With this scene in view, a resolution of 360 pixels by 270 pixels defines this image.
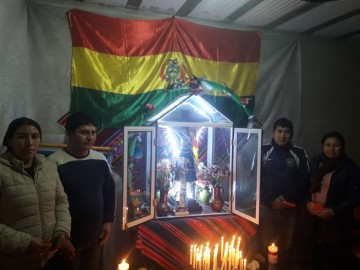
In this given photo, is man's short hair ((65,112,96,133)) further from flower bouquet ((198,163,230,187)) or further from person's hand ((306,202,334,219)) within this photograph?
person's hand ((306,202,334,219))

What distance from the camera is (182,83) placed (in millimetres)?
3732

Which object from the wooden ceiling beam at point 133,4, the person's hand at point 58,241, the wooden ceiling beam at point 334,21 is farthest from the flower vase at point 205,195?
the wooden ceiling beam at point 334,21

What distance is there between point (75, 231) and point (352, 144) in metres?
4.38

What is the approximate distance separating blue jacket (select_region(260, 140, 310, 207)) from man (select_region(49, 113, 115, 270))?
1.85m

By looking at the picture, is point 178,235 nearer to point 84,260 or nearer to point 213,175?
point 213,175

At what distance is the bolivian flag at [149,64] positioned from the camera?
3.41 meters

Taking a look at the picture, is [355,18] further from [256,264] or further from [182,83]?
[256,264]

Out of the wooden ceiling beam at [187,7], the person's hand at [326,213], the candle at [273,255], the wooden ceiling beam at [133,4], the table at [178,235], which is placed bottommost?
the candle at [273,255]

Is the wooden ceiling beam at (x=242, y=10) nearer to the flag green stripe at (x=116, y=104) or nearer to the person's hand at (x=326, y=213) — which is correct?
the flag green stripe at (x=116, y=104)

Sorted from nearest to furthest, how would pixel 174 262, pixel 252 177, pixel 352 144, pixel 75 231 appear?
pixel 75 231, pixel 174 262, pixel 252 177, pixel 352 144

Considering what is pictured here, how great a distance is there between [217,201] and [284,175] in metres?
0.82

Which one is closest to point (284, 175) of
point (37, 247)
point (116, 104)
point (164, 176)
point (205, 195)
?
point (205, 195)

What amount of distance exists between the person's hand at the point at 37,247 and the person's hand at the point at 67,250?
0.63ft

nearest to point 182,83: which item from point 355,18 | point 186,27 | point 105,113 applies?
point 186,27
